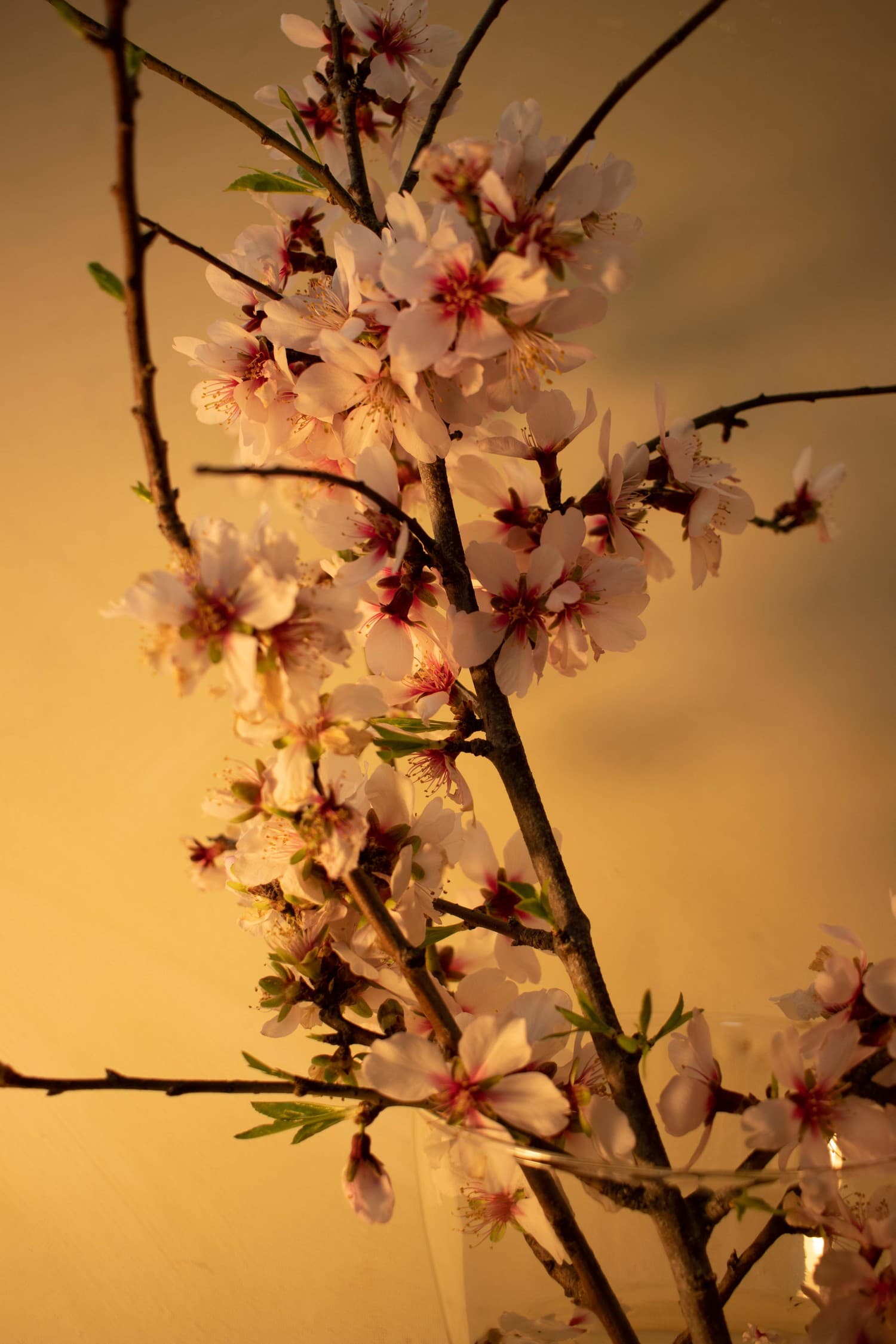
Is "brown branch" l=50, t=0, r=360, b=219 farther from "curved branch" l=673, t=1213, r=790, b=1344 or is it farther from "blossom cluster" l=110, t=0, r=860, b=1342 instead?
"curved branch" l=673, t=1213, r=790, b=1344

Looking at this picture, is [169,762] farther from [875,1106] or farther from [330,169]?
[875,1106]

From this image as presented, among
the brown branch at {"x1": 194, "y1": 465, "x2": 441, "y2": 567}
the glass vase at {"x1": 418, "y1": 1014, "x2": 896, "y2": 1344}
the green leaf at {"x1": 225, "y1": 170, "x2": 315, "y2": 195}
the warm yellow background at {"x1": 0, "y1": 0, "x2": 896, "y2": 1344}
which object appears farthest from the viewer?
the warm yellow background at {"x1": 0, "y1": 0, "x2": 896, "y2": 1344}

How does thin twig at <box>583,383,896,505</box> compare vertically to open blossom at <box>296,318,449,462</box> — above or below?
below

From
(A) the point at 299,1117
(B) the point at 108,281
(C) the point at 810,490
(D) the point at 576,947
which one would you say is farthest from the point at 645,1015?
(B) the point at 108,281

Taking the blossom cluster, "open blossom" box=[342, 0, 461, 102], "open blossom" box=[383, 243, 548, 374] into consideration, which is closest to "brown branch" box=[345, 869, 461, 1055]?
the blossom cluster

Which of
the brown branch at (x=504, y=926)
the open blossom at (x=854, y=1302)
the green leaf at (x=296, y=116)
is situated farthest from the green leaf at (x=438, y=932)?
the green leaf at (x=296, y=116)

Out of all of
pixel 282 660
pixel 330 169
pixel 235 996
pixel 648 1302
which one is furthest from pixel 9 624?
pixel 648 1302
